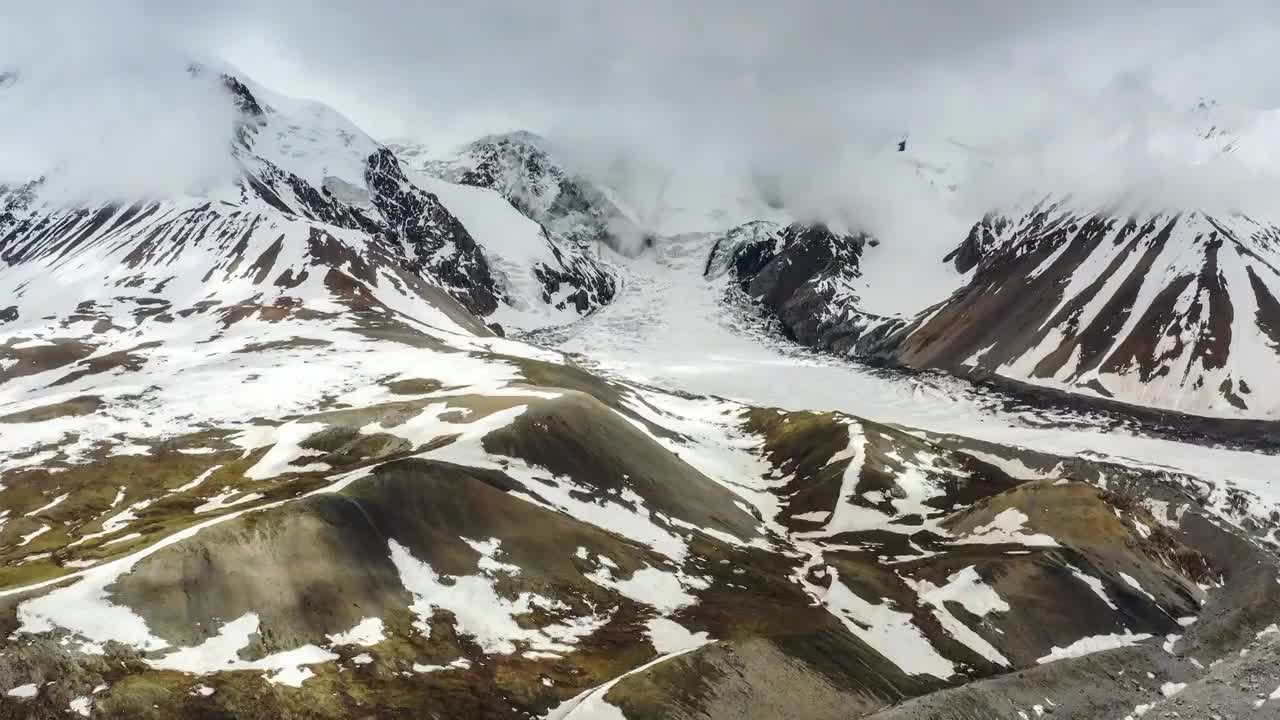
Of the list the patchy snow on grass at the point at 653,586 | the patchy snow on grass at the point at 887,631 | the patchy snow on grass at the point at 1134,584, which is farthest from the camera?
the patchy snow on grass at the point at 1134,584

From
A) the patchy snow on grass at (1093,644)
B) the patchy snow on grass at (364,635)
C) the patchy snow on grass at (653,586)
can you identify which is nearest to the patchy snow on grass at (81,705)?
the patchy snow on grass at (364,635)

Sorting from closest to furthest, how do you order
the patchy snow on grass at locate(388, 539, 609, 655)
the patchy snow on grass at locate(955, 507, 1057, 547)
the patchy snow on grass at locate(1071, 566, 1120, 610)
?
the patchy snow on grass at locate(388, 539, 609, 655)
the patchy snow on grass at locate(1071, 566, 1120, 610)
the patchy snow on grass at locate(955, 507, 1057, 547)

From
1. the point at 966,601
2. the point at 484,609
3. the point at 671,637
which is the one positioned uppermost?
the point at 966,601

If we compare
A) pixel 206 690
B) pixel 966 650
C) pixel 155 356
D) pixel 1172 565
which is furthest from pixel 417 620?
pixel 155 356

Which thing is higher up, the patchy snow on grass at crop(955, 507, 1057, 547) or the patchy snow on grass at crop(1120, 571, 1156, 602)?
the patchy snow on grass at crop(955, 507, 1057, 547)

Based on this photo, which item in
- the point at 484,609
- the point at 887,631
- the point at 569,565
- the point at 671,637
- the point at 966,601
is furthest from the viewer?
the point at 966,601

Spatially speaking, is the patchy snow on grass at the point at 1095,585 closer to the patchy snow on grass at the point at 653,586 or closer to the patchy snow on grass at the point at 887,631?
the patchy snow on grass at the point at 887,631

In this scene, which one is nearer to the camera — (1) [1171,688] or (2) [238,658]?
(2) [238,658]

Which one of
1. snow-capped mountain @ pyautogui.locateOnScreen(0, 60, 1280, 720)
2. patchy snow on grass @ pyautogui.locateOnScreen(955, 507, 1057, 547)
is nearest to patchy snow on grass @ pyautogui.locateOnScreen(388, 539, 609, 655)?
snow-capped mountain @ pyautogui.locateOnScreen(0, 60, 1280, 720)

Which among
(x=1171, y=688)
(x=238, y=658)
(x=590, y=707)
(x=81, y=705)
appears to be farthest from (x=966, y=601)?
(x=81, y=705)

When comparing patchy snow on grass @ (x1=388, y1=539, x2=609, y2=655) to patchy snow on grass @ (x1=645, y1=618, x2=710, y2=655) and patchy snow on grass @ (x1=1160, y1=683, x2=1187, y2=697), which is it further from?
patchy snow on grass @ (x1=1160, y1=683, x2=1187, y2=697)

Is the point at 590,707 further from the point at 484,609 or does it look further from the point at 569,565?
the point at 569,565
